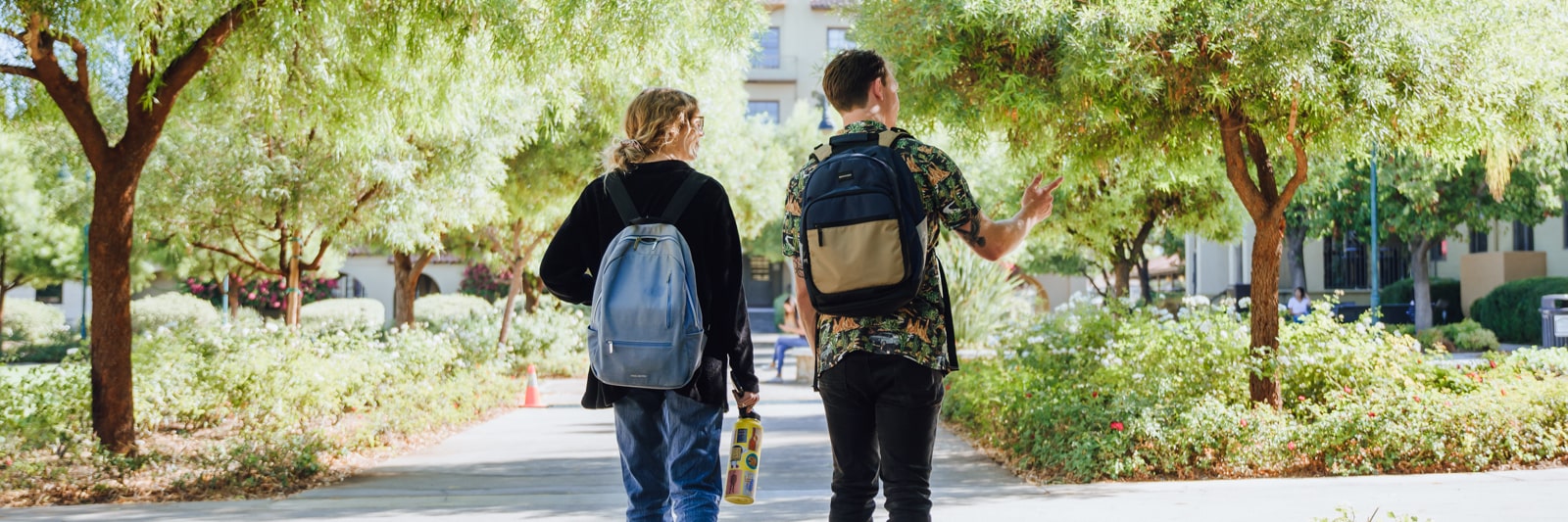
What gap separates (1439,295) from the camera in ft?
97.7

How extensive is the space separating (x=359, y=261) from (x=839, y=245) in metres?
44.2

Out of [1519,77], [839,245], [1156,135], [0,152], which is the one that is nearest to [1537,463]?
[1519,77]

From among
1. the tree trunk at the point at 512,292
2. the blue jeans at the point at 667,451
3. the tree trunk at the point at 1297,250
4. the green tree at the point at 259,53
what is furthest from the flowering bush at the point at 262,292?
the blue jeans at the point at 667,451

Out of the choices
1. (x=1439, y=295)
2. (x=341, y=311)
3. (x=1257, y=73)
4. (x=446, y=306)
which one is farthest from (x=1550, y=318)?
(x=341, y=311)

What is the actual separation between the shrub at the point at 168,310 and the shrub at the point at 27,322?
1975 mm

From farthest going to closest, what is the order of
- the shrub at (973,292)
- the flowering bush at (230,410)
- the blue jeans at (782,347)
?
the blue jeans at (782,347), the shrub at (973,292), the flowering bush at (230,410)

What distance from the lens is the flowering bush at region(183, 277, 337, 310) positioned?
36312 mm

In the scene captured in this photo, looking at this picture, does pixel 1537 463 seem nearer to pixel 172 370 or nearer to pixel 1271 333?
pixel 1271 333

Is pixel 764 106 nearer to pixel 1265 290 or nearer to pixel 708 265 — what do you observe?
pixel 1265 290

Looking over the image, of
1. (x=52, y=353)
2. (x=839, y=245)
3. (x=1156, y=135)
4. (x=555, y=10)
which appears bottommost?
(x=52, y=353)

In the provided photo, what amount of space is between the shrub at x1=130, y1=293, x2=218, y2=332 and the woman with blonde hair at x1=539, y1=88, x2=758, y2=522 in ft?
93.8

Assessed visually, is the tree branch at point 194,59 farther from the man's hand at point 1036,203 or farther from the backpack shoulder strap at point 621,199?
the man's hand at point 1036,203

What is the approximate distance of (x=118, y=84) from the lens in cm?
1063

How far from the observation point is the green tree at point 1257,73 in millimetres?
6965
